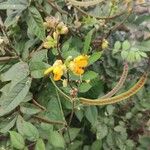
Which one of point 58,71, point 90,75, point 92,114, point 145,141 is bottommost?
point 145,141

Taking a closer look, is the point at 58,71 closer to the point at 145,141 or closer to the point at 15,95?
the point at 15,95

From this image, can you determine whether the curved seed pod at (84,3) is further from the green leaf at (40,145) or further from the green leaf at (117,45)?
the green leaf at (40,145)

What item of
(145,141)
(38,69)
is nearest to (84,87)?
(38,69)

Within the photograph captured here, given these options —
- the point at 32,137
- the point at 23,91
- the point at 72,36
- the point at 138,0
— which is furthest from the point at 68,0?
the point at 32,137

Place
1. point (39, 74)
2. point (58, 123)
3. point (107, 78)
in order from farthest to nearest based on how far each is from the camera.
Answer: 1. point (107, 78)
2. point (58, 123)
3. point (39, 74)

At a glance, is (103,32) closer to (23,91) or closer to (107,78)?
(107,78)
